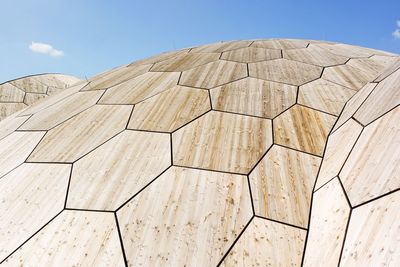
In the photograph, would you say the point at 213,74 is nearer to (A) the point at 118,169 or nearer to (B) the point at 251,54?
(B) the point at 251,54

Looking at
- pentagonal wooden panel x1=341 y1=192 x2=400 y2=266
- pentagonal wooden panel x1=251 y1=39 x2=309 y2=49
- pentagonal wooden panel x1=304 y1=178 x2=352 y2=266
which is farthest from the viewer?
pentagonal wooden panel x1=251 y1=39 x2=309 y2=49

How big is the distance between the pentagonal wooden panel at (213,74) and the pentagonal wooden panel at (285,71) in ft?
0.56

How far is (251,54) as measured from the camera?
158 inches

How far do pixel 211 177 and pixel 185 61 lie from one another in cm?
253

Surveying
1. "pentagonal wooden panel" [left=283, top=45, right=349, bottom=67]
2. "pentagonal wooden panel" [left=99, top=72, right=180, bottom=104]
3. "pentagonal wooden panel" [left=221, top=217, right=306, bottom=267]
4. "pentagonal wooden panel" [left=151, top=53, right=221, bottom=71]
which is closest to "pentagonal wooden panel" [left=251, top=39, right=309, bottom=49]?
"pentagonal wooden panel" [left=283, top=45, right=349, bottom=67]

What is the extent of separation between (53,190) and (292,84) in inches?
98.9

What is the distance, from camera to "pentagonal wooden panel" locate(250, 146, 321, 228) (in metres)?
1.65

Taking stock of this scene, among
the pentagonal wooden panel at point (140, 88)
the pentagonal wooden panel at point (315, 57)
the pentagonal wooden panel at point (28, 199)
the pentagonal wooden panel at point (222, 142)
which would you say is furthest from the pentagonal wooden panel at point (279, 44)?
the pentagonal wooden panel at point (28, 199)

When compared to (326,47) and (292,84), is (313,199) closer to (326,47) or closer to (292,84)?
(292,84)

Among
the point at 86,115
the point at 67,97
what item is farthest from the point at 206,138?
the point at 67,97

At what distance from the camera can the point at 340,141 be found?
6.52ft

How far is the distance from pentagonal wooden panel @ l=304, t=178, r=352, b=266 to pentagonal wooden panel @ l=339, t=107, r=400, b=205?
0.24ft

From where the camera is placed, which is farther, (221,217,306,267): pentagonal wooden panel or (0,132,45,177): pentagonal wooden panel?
(0,132,45,177): pentagonal wooden panel

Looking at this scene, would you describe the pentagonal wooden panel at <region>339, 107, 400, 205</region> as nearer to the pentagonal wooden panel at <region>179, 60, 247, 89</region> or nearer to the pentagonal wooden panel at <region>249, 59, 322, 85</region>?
the pentagonal wooden panel at <region>249, 59, 322, 85</region>
